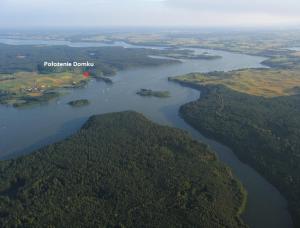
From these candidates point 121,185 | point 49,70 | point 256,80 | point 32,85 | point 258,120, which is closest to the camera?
point 121,185

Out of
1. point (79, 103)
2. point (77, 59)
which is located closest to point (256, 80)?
point (79, 103)

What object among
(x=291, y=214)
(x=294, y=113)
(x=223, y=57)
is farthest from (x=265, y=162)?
(x=223, y=57)

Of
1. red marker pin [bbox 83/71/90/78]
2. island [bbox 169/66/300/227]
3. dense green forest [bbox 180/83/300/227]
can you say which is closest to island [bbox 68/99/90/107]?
island [bbox 169/66/300/227]

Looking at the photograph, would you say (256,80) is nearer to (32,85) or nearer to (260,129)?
(260,129)

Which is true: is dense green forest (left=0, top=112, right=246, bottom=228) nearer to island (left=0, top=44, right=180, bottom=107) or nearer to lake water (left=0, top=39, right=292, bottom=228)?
lake water (left=0, top=39, right=292, bottom=228)

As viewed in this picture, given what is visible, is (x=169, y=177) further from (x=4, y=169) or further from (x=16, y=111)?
(x=16, y=111)
